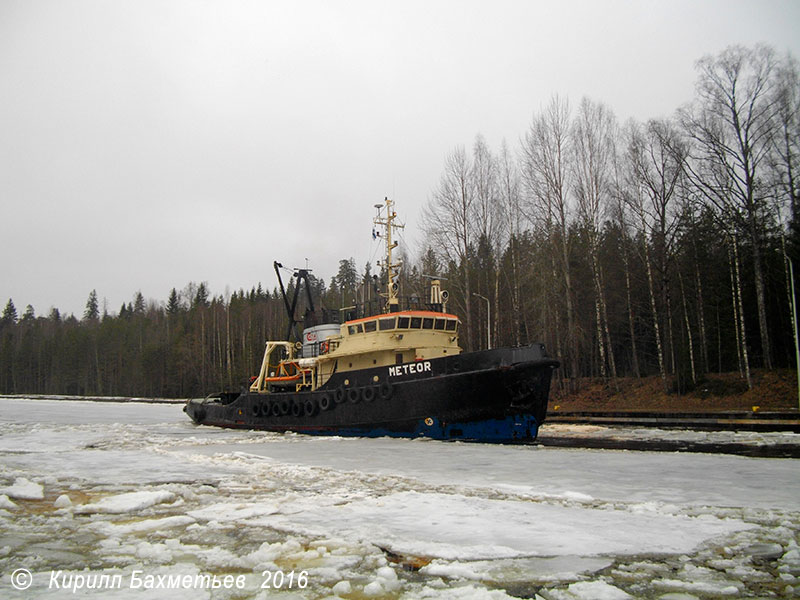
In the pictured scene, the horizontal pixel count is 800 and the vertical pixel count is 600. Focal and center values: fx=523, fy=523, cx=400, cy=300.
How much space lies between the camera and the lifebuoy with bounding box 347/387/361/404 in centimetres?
1525

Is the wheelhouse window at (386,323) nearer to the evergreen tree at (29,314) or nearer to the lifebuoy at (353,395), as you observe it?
the lifebuoy at (353,395)

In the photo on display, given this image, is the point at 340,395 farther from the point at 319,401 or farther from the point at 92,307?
the point at 92,307

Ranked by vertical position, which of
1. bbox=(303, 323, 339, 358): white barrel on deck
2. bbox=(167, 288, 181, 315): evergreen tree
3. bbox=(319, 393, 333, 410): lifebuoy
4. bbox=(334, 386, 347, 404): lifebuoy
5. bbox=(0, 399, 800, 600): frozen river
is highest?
bbox=(167, 288, 181, 315): evergreen tree

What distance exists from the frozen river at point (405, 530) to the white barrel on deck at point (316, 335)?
8.31m

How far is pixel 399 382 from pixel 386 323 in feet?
6.29

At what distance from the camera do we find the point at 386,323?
1536 centimetres

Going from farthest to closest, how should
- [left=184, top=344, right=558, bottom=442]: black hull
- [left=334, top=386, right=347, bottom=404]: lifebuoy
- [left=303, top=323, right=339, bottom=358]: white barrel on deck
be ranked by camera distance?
[left=303, top=323, right=339, bottom=358]: white barrel on deck → [left=334, top=386, right=347, bottom=404]: lifebuoy → [left=184, top=344, right=558, bottom=442]: black hull

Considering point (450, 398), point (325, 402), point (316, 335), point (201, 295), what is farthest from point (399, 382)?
point (201, 295)

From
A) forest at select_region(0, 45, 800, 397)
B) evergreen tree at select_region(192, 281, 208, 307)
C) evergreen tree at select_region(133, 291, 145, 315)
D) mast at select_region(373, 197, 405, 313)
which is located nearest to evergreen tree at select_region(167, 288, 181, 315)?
evergreen tree at select_region(192, 281, 208, 307)

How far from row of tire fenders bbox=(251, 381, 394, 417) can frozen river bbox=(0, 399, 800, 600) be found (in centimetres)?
553

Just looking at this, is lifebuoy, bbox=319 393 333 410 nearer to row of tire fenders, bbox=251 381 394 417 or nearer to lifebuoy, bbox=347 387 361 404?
row of tire fenders, bbox=251 381 394 417

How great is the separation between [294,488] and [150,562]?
3216mm

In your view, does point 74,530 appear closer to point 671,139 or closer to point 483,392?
point 483,392

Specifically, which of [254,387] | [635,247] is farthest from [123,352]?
[635,247]
